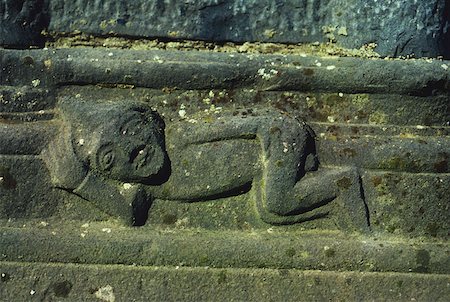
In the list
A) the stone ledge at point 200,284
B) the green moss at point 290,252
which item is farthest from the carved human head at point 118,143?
the green moss at point 290,252

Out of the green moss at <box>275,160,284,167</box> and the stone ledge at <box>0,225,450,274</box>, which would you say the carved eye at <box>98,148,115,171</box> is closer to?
the stone ledge at <box>0,225,450,274</box>

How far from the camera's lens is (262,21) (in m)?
2.49

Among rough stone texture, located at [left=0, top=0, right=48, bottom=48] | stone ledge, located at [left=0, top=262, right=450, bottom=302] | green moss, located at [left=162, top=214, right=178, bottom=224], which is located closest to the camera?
stone ledge, located at [left=0, top=262, right=450, bottom=302]

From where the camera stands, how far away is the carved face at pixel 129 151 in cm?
218

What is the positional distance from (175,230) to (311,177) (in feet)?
1.49

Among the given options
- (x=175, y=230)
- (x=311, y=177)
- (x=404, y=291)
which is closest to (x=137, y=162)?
(x=175, y=230)

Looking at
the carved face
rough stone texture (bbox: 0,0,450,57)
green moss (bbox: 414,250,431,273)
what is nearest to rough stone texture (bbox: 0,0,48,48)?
rough stone texture (bbox: 0,0,450,57)

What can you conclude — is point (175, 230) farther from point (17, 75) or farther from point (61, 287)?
point (17, 75)

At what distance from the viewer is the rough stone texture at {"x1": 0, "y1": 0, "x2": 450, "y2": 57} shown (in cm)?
241

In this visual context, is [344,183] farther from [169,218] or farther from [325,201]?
[169,218]

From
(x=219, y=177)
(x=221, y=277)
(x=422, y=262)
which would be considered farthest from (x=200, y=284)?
(x=422, y=262)

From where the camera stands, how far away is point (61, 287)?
2119 millimetres

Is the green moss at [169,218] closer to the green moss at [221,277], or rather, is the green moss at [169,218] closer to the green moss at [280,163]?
the green moss at [221,277]

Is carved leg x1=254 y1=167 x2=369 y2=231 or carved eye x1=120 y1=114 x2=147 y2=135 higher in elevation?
carved eye x1=120 y1=114 x2=147 y2=135
